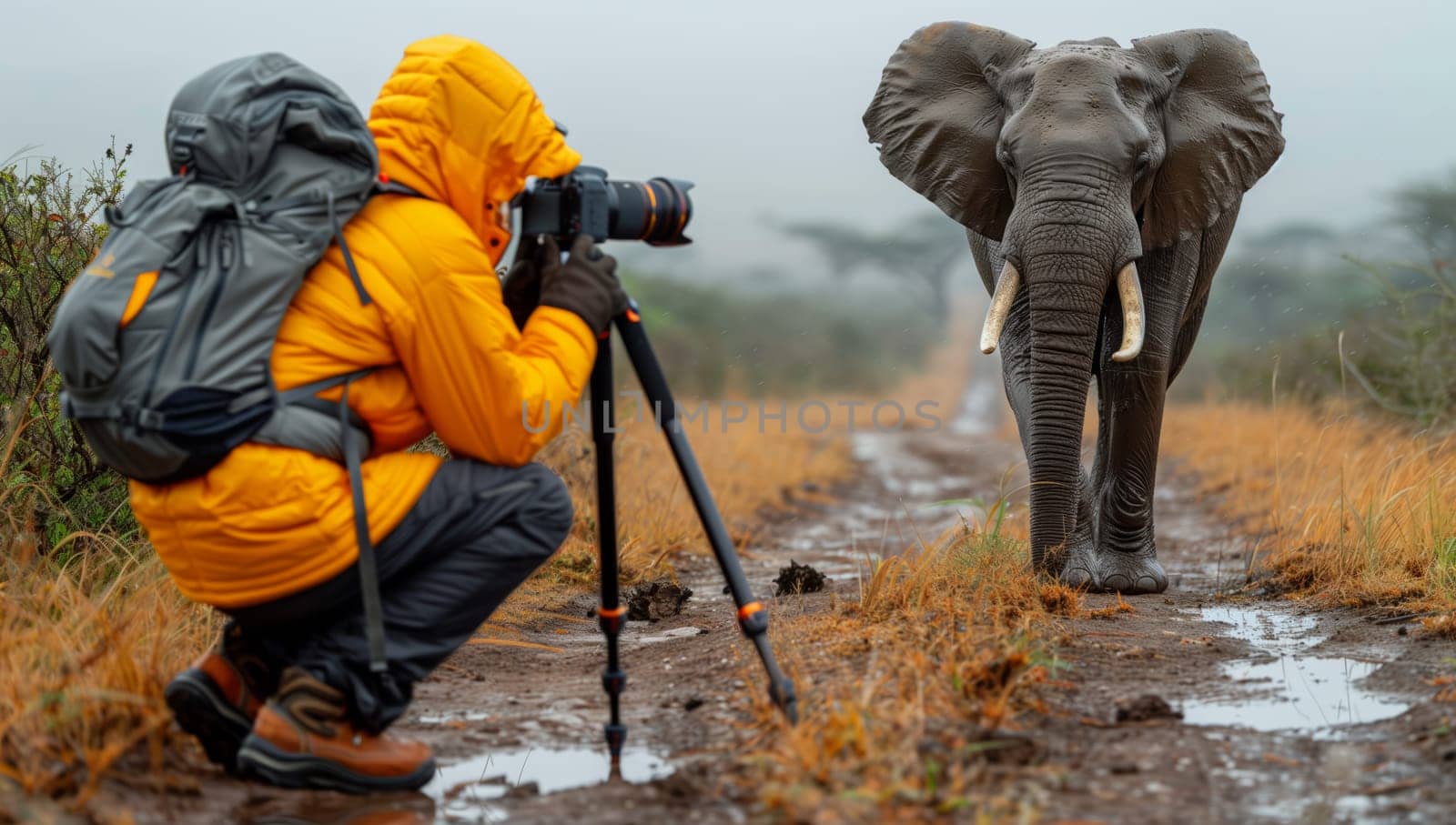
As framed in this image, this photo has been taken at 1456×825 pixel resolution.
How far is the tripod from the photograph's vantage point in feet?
11.7

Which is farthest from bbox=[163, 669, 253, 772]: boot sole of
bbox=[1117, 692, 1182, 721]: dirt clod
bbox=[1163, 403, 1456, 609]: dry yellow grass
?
bbox=[1163, 403, 1456, 609]: dry yellow grass

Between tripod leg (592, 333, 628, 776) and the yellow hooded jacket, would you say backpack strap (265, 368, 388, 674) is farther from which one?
tripod leg (592, 333, 628, 776)

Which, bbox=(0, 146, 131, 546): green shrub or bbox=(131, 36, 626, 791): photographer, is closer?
bbox=(131, 36, 626, 791): photographer

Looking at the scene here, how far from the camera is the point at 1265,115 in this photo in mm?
6547

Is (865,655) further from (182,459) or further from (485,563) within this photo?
(182,459)

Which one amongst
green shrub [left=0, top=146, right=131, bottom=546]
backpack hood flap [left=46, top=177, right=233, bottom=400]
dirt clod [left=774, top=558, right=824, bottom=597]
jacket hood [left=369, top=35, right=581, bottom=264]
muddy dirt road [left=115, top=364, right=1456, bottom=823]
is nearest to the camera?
backpack hood flap [left=46, top=177, right=233, bottom=400]

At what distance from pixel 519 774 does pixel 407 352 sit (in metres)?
1.06

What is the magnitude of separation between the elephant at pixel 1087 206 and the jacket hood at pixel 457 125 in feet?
9.52

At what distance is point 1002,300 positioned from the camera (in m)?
6.01

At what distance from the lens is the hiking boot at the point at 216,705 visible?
10.7ft

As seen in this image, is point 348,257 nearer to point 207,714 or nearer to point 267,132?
point 267,132

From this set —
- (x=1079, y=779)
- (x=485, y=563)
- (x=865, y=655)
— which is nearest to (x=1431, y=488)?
(x=865, y=655)

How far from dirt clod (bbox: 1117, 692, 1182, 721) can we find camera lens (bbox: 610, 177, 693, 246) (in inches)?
63.0

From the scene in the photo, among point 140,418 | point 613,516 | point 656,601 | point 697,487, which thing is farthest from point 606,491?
point 656,601
